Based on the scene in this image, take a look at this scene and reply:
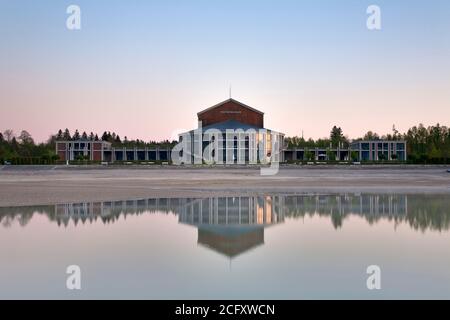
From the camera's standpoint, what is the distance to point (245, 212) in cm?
1867

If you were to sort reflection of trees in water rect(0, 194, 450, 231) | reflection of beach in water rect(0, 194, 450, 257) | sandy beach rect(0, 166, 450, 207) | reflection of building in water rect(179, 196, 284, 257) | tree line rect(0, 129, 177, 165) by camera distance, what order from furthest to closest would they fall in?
tree line rect(0, 129, 177, 165)
sandy beach rect(0, 166, 450, 207)
reflection of trees in water rect(0, 194, 450, 231)
reflection of beach in water rect(0, 194, 450, 257)
reflection of building in water rect(179, 196, 284, 257)

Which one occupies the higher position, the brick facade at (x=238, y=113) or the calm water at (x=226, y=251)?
the brick facade at (x=238, y=113)

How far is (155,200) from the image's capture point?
23.8 metres

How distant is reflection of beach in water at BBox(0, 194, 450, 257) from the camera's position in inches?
548

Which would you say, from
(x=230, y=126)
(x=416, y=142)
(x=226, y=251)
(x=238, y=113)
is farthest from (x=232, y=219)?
(x=416, y=142)

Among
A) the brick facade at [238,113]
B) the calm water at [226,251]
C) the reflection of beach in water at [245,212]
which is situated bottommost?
the calm water at [226,251]

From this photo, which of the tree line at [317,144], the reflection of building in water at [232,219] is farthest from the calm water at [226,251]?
the tree line at [317,144]

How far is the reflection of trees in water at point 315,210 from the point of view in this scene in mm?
16297

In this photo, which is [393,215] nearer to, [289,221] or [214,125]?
[289,221]

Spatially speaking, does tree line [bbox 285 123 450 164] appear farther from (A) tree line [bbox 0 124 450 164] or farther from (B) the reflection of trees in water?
(B) the reflection of trees in water

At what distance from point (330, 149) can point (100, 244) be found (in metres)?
114

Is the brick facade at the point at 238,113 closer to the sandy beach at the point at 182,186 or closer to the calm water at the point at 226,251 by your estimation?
the sandy beach at the point at 182,186

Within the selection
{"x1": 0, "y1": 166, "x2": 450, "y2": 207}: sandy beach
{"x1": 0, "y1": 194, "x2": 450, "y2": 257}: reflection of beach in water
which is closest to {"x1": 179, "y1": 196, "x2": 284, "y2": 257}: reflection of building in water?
{"x1": 0, "y1": 194, "x2": 450, "y2": 257}: reflection of beach in water
